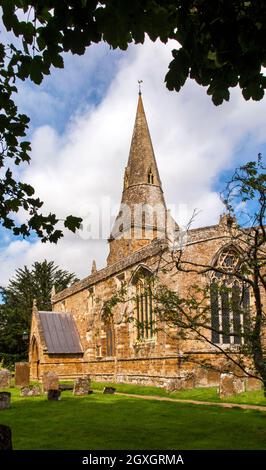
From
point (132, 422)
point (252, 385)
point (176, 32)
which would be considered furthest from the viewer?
point (252, 385)

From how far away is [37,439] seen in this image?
8.73 m

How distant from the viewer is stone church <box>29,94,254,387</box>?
18875 millimetres

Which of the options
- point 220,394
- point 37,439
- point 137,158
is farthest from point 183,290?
point 137,158

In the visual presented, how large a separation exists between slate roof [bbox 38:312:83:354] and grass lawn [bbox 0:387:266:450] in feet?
44.2

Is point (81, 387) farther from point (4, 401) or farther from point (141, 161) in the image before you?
point (141, 161)

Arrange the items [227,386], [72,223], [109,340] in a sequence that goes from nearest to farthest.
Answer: [72,223], [227,386], [109,340]

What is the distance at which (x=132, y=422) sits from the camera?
419 inches

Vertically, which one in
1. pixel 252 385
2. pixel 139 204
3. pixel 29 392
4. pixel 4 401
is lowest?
pixel 29 392

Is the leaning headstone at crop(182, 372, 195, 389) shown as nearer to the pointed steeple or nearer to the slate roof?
the slate roof

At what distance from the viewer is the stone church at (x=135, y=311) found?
18875 millimetres

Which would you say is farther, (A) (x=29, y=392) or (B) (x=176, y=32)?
(A) (x=29, y=392)

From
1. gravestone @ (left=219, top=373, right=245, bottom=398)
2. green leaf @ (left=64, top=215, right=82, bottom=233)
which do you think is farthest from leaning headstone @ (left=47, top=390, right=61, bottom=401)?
green leaf @ (left=64, top=215, right=82, bottom=233)

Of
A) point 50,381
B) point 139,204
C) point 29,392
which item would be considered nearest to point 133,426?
point 29,392

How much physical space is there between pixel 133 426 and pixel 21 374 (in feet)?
45.3
